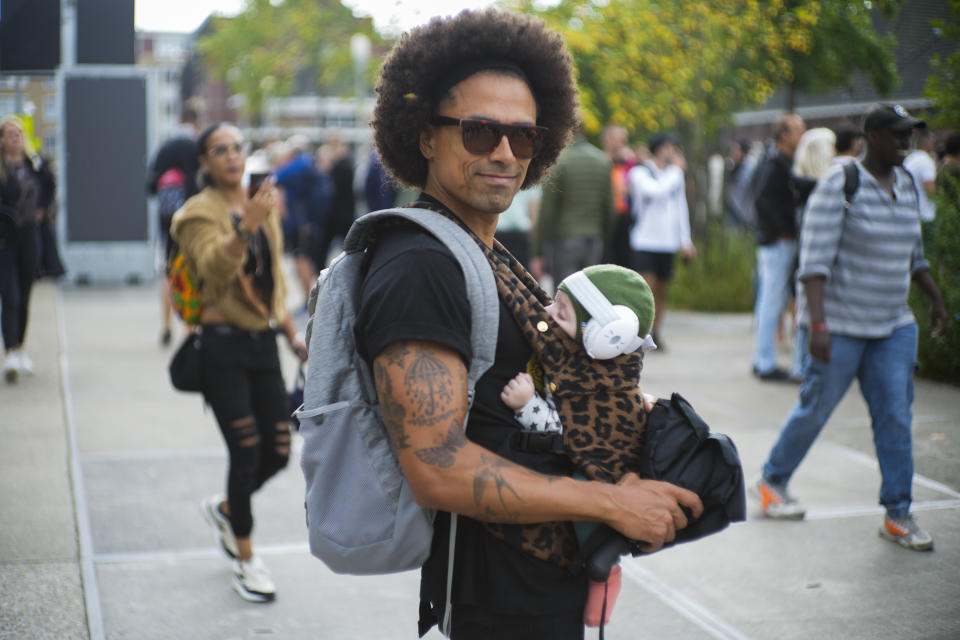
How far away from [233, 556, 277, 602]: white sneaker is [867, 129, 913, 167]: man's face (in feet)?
11.1

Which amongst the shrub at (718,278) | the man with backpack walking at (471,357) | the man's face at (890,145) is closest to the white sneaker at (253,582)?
the man with backpack walking at (471,357)

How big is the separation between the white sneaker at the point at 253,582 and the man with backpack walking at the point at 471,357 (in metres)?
2.15

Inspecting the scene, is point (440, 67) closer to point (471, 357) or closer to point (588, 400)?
point (471, 357)

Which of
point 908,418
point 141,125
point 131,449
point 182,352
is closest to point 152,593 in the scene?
point 182,352

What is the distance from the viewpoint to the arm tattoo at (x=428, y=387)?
1.84m

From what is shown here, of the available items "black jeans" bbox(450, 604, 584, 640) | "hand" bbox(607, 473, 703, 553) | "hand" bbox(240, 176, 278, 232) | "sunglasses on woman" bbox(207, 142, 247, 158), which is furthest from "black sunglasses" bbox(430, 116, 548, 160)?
"sunglasses on woman" bbox(207, 142, 247, 158)

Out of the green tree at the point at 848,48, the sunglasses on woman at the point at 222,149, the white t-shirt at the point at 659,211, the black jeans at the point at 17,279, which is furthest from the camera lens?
the green tree at the point at 848,48

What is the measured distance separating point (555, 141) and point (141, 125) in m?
13.3

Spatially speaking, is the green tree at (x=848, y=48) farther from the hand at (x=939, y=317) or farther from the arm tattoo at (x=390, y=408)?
the arm tattoo at (x=390, y=408)

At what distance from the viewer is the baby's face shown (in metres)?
2.05

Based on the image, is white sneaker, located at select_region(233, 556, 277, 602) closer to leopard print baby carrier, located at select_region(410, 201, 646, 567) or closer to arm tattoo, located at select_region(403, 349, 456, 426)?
leopard print baby carrier, located at select_region(410, 201, 646, 567)

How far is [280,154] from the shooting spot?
55.8ft

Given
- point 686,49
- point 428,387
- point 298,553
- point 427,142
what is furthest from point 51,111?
point 428,387

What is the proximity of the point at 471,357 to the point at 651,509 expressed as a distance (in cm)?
45
